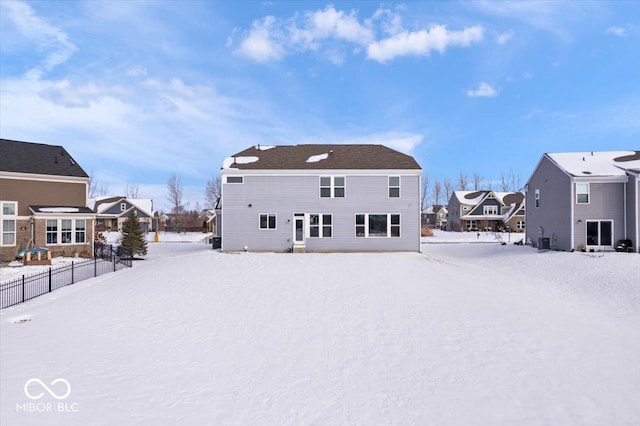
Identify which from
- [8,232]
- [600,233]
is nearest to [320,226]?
[600,233]

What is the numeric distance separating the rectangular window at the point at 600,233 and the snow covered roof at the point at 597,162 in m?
3.43

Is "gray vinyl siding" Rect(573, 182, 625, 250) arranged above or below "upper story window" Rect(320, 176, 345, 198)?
below

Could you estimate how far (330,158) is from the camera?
88.1ft

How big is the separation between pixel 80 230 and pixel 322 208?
18761 millimetres

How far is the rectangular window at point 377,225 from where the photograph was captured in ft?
83.5

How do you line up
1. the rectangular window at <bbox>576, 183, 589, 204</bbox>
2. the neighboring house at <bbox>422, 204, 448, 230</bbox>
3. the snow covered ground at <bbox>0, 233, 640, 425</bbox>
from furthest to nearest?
the neighboring house at <bbox>422, 204, 448, 230</bbox>, the rectangular window at <bbox>576, 183, 589, 204</bbox>, the snow covered ground at <bbox>0, 233, 640, 425</bbox>

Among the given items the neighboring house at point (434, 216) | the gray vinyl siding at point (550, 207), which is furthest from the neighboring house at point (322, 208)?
the neighboring house at point (434, 216)

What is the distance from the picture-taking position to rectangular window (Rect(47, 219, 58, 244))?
86.3ft

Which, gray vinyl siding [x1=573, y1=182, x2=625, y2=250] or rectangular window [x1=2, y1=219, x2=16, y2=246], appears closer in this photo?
rectangular window [x1=2, y1=219, x2=16, y2=246]

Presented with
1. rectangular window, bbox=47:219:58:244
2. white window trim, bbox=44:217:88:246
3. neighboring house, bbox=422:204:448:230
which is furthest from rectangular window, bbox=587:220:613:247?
neighboring house, bbox=422:204:448:230

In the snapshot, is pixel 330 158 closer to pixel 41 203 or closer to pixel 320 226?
pixel 320 226

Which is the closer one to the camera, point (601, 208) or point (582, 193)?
point (601, 208)

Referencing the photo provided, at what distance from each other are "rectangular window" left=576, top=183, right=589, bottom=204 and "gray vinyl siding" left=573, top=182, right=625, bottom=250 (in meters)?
0.23

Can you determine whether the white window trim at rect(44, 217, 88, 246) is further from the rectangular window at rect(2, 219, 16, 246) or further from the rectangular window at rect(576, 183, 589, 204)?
the rectangular window at rect(576, 183, 589, 204)
